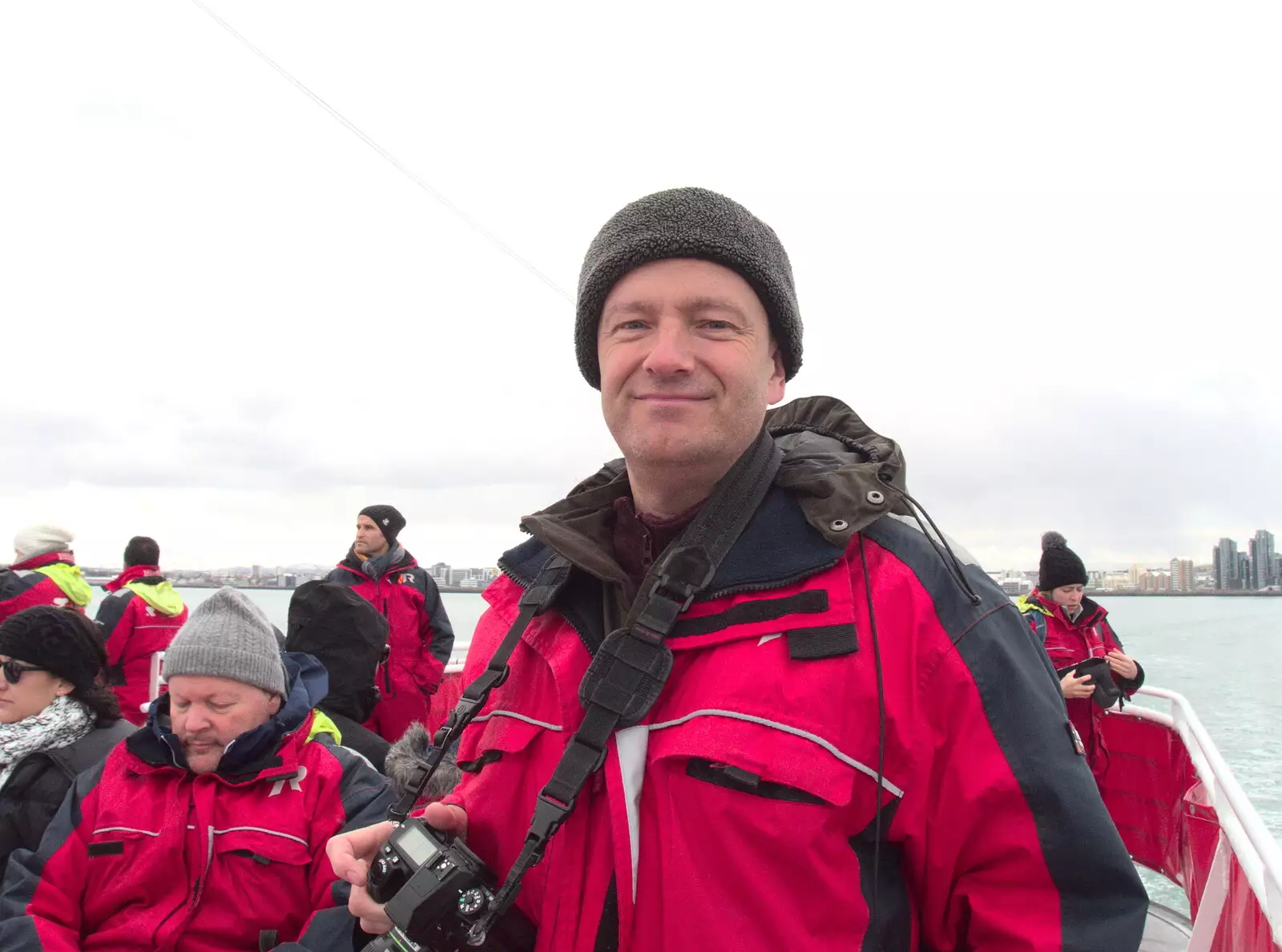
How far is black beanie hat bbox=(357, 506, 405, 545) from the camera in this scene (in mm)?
5414

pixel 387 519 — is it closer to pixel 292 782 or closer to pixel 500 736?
pixel 292 782

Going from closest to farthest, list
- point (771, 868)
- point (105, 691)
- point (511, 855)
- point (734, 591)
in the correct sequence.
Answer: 1. point (771, 868)
2. point (734, 591)
3. point (511, 855)
4. point (105, 691)

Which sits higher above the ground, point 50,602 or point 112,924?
point 50,602

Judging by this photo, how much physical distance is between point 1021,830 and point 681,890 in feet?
1.53

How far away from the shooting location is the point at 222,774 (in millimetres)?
2486

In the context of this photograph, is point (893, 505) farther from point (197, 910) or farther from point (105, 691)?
point (105, 691)

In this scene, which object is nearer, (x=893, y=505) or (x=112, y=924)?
(x=893, y=505)

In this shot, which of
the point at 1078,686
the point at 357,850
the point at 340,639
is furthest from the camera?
the point at 1078,686

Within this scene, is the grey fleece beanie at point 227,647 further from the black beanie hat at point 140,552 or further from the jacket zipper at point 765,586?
the black beanie hat at point 140,552

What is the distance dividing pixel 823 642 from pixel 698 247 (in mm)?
699

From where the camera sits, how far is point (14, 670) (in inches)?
119

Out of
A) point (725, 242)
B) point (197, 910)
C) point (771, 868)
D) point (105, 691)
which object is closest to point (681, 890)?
point (771, 868)

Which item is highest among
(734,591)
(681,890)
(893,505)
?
(893,505)

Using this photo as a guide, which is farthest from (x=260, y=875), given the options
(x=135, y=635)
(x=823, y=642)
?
(x=135, y=635)
